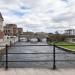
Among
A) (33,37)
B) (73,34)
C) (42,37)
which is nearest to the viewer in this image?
(73,34)

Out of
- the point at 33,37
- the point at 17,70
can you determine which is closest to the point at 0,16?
the point at 33,37

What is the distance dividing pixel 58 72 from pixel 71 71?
47 cm

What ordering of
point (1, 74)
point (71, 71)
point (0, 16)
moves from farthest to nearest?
1. point (0, 16)
2. point (71, 71)
3. point (1, 74)

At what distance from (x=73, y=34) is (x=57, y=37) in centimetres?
824

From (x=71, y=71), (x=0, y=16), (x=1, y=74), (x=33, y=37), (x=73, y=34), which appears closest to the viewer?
(x=1, y=74)

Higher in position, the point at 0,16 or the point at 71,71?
the point at 0,16

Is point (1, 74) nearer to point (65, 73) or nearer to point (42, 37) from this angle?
point (65, 73)

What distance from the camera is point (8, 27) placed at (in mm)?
129250

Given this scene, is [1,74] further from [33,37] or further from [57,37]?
[33,37]

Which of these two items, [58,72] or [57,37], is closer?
[58,72]

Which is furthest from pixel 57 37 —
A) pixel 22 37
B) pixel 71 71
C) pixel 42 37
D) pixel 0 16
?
pixel 71 71

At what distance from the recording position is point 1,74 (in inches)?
231

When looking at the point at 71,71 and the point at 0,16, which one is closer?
the point at 71,71

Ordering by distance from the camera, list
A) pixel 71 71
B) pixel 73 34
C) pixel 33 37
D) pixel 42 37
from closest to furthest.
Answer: pixel 71 71 < pixel 73 34 < pixel 42 37 < pixel 33 37
